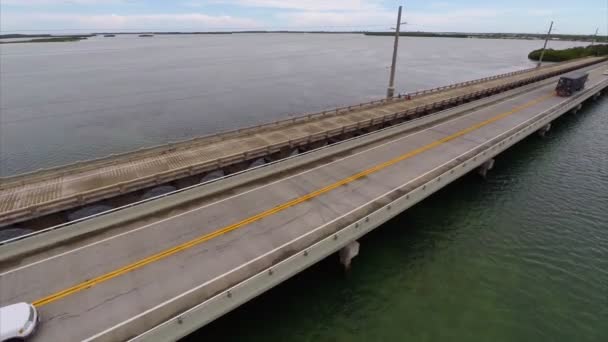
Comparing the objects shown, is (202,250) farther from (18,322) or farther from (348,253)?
(348,253)

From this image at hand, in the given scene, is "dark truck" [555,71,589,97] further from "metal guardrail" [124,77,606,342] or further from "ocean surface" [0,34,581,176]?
"metal guardrail" [124,77,606,342]

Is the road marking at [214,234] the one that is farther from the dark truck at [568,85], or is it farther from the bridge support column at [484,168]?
the dark truck at [568,85]

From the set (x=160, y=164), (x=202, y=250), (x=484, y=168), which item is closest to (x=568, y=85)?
(x=484, y=168)

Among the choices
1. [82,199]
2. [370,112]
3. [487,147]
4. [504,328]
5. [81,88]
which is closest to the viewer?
[504,328]

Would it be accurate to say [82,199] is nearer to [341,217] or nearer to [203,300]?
[203,300]

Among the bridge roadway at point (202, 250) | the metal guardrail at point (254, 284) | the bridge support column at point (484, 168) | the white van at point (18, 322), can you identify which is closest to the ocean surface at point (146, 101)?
the bridge roadway at point (202, 250)

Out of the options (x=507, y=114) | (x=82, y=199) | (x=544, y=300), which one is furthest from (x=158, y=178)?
(x=507, y=114)
